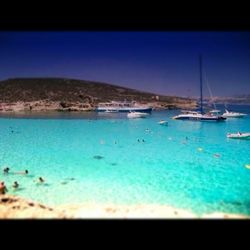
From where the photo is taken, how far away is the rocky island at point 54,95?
32125 millimetres

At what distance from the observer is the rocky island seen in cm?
3212

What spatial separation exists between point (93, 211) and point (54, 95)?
3176cm

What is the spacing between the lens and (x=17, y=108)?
→ 3144 cm

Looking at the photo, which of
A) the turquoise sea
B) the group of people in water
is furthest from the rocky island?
Answer: the group of people in water

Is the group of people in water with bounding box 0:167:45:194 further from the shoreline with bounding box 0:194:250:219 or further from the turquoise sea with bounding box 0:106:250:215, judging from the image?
the shoreline with bounding box 0:194:250:219

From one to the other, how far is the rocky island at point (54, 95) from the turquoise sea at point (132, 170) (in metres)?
18.2

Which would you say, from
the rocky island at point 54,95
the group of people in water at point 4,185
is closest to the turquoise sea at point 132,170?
the group of people in water at point 4,185

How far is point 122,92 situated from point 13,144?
30.3 meters

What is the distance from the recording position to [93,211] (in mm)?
5477

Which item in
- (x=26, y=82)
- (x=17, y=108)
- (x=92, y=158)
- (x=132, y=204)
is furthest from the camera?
(x=26, y=82)
